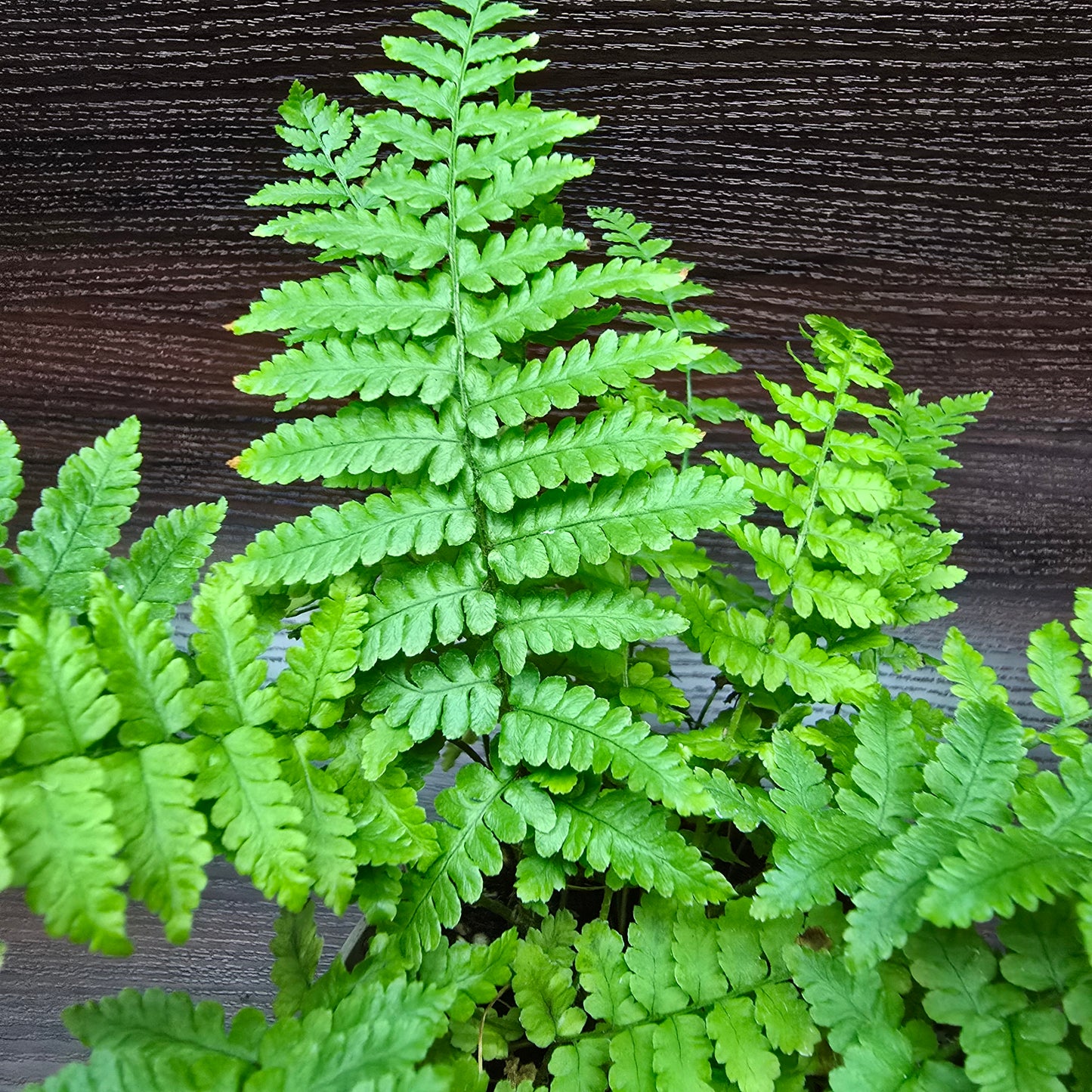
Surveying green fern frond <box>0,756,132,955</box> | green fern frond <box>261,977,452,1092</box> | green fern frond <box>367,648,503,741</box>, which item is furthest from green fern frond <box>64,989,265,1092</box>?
green fern frond <box>367,648,503,741</box>

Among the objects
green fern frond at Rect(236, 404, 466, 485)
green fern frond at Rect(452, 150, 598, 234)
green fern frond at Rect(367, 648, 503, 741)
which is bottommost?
green fern frond at Rect(367, 648, 503, 741)

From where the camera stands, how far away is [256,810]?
57 cm

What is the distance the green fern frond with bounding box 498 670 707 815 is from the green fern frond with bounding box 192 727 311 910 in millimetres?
200

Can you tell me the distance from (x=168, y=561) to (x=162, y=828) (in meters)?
0.26

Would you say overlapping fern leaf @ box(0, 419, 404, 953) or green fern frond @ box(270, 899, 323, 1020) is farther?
green fern frond @ box(270, 899, 323, 1020)

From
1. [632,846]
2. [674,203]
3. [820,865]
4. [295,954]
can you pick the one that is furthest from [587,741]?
[674,203]

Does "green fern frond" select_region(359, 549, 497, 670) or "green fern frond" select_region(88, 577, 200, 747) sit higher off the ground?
"green fern frond" select_region(359, 549, 497, 670)

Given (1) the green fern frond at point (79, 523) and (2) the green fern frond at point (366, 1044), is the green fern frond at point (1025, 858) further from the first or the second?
(1) the green fern frond at point (79, 523)

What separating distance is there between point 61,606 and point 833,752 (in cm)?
67

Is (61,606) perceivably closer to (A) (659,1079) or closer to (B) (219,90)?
(A) (659,1079)

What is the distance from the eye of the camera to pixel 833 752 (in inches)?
29.8

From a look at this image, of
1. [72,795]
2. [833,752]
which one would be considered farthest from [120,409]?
[833,752]

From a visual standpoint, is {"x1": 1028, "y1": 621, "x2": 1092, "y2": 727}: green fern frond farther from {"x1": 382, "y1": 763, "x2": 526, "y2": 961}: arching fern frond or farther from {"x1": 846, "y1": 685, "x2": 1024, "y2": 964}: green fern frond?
{"x1": 382, "y1": 763, "x2": 526, "y2": 961}: arching fern frond

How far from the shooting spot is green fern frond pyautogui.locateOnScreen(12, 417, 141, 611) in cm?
69
